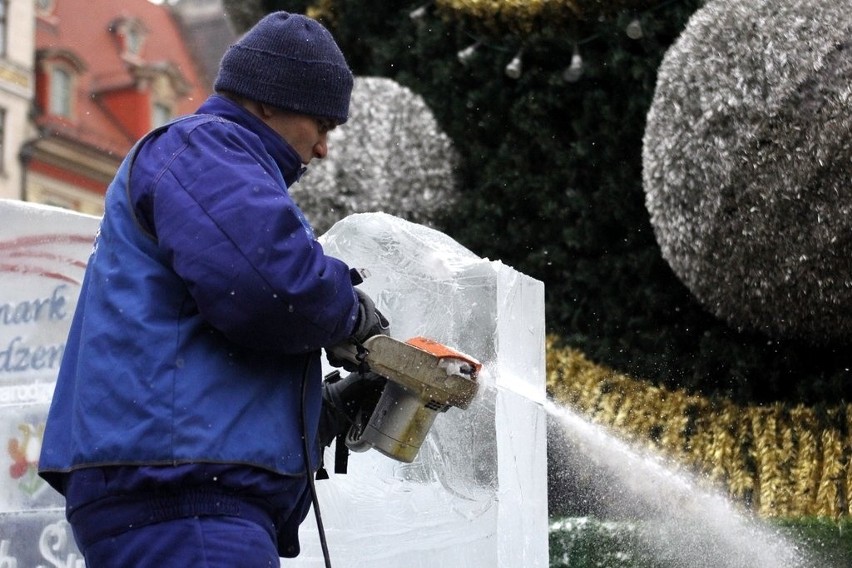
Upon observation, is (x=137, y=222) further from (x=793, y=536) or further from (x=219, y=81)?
(x=793, y=536)

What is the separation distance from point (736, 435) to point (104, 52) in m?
27.0

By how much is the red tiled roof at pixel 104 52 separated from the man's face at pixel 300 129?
26.5 meters

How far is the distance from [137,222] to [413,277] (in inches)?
49.6

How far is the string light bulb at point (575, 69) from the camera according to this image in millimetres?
6703

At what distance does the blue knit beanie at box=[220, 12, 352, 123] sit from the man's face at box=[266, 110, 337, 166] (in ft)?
0.08

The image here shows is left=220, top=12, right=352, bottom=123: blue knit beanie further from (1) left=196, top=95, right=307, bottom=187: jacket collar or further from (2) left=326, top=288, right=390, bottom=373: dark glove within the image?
(2) left=326, top=288, right=390, bottom=373: dark glove

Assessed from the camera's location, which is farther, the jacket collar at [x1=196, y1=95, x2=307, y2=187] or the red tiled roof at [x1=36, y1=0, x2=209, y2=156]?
the red tiled roof at [x1=36, y1=0, x2=209, y2=156]

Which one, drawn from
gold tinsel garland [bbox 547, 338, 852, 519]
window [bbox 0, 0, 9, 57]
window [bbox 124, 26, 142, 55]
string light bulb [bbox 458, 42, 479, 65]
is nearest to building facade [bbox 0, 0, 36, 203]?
window [bbox 0, 0, 9, 57]

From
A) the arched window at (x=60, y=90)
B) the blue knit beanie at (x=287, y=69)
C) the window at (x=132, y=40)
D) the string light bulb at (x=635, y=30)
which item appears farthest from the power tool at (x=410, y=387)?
the window at (x=132, y=40)

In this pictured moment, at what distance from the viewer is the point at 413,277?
3.57 metres

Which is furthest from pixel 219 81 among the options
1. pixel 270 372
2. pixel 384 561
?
pixel 384 561

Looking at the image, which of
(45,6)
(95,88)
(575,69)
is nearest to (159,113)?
(95,88)

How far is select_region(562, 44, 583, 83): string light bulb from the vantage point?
22.0ft

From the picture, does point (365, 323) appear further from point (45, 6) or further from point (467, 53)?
point (45, 6)
